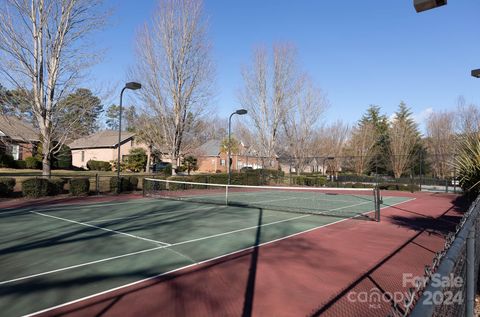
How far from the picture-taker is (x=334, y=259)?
7.14 metres

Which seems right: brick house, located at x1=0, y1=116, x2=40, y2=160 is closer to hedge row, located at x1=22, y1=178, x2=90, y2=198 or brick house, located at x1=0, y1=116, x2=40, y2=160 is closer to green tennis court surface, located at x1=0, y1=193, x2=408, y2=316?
hedge row, located at x1=22, y1=178, x2=90, y2=198

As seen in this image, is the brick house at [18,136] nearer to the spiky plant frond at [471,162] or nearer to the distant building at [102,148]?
the distant building at [102,148]

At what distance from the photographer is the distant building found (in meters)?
47.2

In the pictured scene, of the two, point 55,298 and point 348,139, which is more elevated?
point 348,139

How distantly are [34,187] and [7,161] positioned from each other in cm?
1801

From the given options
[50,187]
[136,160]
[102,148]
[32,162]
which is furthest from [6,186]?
[102,148]

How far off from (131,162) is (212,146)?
1975 centimetres

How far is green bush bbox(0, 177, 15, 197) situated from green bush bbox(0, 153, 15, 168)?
55.7 ft

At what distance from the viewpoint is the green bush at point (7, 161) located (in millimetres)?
30566

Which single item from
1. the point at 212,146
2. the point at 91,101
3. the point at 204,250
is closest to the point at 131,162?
the point at 212,146

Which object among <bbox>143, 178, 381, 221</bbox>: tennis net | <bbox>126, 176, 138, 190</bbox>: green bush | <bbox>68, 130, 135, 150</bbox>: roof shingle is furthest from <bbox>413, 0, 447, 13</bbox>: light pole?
<bbox>68, 130, 135, 150</bbox>: roof shingle

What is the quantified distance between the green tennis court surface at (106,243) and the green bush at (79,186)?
4.74 metres

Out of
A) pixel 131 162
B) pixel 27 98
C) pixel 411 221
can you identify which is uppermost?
pixel 27 98

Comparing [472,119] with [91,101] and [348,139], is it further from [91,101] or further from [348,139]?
[91,101]
